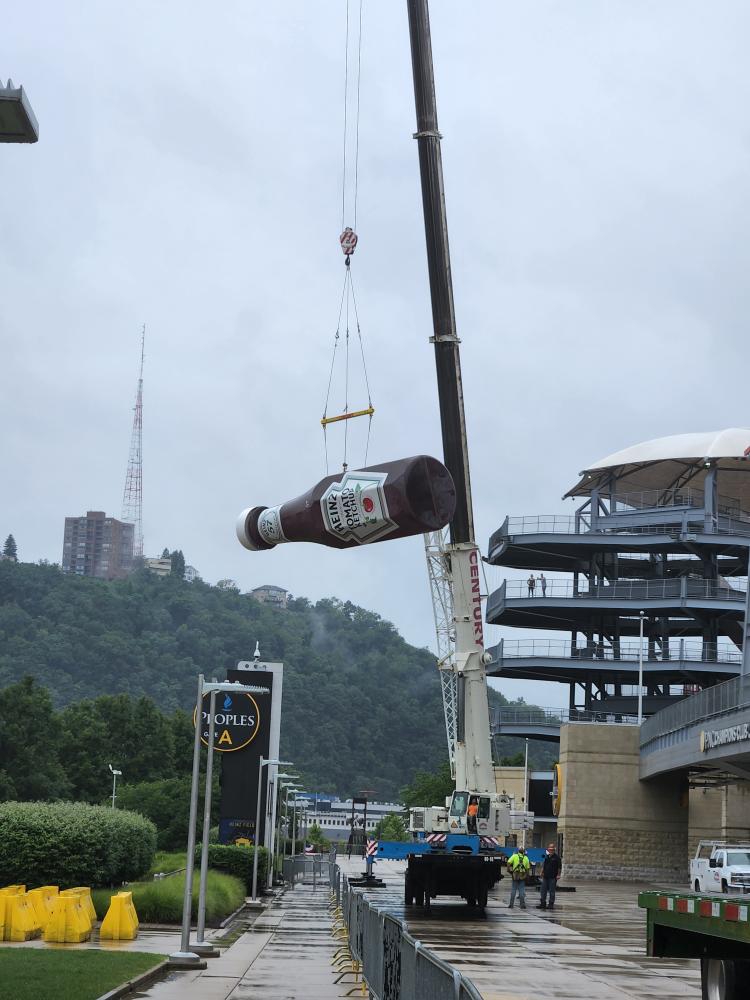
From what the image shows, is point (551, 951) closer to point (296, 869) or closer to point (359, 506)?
point (359, 506)

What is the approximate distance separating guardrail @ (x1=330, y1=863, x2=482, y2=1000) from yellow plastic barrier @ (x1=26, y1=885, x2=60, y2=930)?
25.2ft

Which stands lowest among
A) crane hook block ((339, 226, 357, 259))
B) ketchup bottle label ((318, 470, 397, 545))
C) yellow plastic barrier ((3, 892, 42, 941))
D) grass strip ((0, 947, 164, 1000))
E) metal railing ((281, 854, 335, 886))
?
metal railing ((281, 854, 335, 886))

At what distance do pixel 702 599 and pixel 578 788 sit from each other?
21.1 m

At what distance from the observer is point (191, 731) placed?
12688 cm

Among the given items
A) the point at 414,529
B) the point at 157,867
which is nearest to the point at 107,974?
the point at 414,529

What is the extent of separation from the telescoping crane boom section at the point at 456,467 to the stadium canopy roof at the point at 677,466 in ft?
157

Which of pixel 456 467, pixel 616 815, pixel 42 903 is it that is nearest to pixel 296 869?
pixel 616 815

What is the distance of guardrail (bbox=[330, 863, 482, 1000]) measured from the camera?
10227mm

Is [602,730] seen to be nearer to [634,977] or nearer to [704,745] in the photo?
[704,745]

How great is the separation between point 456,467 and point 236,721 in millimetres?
21347

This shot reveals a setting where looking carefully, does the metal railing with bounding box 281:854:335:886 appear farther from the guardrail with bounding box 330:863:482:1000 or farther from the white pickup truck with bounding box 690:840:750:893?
the guardrail with bounding box 330:863:482:1000

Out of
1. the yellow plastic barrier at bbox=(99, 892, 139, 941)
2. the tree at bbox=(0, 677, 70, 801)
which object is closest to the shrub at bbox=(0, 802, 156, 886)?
the yellow plastic barrier at bbox=(99, 892, 139, 941)

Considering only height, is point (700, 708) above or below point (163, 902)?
above

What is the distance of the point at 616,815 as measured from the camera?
63.5m
